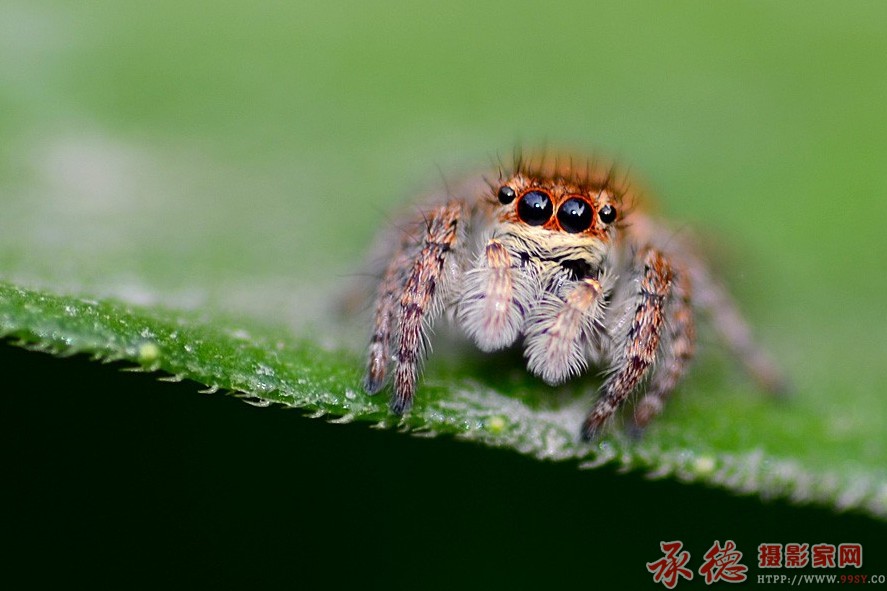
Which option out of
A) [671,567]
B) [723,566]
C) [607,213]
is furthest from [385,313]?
[723,566]

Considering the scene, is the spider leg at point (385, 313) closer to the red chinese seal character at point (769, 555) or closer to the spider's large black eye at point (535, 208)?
the spider's large black eye at point (535, 208)

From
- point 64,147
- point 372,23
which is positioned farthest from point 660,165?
point 64,147

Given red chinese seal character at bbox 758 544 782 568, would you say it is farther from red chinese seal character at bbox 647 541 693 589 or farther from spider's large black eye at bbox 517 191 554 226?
spider's large black eye at bbox 517 191 554 226

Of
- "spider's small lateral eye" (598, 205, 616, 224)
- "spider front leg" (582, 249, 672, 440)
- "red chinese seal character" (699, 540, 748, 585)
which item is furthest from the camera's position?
"red chinese seal character" (699, 540, 748, 585)

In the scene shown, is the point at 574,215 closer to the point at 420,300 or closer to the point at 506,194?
the point at 506,194

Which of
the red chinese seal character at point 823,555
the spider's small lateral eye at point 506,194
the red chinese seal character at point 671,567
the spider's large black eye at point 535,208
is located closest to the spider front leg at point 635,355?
the spider's large black eye at point 535,208


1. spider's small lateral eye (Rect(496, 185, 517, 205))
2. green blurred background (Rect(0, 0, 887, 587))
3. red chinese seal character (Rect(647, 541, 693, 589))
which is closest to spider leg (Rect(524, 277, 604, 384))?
spider's small lateral eye (Rect(496, 185, 517, 205))
